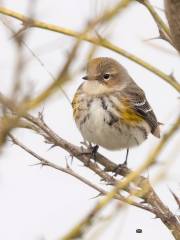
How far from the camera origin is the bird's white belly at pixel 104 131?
26.5 ft

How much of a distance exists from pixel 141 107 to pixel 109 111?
93 centimetres

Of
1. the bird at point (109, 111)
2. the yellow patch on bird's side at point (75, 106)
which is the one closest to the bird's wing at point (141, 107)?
the bird at point (109, 111)

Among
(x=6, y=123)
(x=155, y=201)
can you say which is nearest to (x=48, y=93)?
(x=6, y=123)

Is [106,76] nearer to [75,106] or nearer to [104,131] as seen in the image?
[75,106]

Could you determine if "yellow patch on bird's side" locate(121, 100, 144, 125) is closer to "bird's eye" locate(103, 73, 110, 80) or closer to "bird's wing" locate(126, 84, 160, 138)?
"bird's wing" locate(126, 84, 160, 138)

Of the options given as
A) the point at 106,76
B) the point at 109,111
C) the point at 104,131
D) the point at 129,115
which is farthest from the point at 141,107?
the point at 104,131

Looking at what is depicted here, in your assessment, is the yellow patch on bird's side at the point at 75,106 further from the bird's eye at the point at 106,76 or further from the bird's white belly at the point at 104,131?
the bird's eye at the point at 106,76

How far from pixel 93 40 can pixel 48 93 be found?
0.48 metres

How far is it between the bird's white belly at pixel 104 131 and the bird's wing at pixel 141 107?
16.9 inches

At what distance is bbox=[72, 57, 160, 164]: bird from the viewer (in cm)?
812

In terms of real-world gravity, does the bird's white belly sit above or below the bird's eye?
below

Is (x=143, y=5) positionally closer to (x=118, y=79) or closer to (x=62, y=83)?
(x=62, y=83)

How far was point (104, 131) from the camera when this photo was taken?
319 inches

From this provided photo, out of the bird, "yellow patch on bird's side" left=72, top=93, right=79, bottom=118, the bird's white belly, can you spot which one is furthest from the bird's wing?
"yellow patch on bird's side" left=72, top=93, right=79, bottom=118
